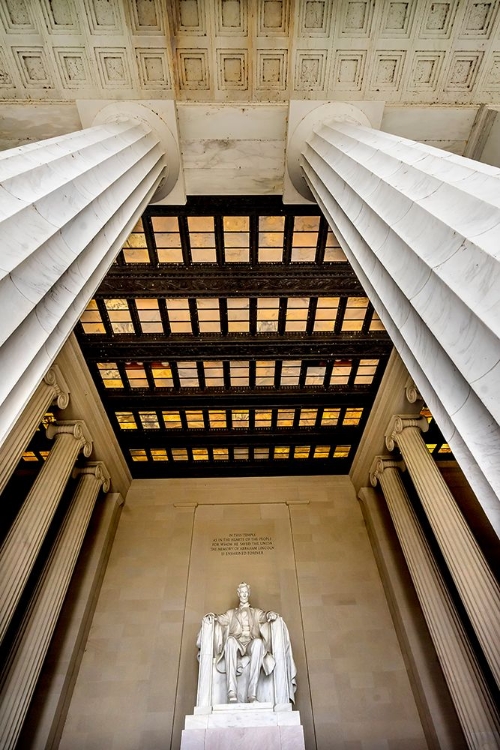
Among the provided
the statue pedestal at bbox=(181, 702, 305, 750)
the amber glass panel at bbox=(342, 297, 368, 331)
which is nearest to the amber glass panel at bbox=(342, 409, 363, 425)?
the amber glass panel at bbox=(342, 297, 368, 331)

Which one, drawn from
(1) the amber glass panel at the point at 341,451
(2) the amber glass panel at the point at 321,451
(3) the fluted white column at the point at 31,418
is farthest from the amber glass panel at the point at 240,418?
(3) the fluted white column at the point at 31,418

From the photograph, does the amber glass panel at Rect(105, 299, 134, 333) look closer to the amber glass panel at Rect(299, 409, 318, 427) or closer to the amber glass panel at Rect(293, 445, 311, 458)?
the amber glass panel at Rect(299, 409, 318, 427)

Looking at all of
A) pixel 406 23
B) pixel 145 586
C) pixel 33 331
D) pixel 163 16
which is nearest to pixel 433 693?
pixel 145 586

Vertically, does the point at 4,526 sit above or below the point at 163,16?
below

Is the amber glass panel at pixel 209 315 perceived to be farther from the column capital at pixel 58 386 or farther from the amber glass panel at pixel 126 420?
the amber glass panel at pixel 126 420

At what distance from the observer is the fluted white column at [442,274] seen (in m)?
2.42

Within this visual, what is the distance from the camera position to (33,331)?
10.5 ft

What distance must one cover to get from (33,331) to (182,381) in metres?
9.33

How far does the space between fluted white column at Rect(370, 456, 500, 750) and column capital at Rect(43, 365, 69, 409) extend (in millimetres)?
10700

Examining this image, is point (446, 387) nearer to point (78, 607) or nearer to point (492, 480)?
point (492, 480)

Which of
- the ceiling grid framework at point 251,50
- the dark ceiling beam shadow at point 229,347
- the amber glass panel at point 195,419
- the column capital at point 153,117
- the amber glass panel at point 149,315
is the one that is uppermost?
the amber glass panel at point 195,419

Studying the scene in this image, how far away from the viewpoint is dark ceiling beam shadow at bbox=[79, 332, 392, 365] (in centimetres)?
1117

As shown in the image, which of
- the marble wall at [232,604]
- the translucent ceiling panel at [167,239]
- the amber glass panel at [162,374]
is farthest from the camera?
the amber glass panel at [162,374]

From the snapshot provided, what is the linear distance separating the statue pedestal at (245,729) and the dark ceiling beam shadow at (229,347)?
28.2 feet
